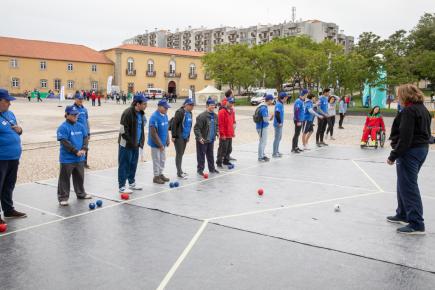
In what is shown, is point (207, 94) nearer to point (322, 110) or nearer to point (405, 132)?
point (322, 110)

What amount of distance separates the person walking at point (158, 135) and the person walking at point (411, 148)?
4.86 meters

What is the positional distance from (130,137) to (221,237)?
3.23 m

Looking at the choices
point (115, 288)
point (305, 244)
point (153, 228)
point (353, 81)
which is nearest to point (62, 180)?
point (153, 228)

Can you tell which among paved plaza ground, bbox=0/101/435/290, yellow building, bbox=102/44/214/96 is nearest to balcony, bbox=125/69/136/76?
yellow building, bbox=102/44/214/96

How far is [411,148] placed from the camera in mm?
5875

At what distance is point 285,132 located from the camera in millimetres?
21406

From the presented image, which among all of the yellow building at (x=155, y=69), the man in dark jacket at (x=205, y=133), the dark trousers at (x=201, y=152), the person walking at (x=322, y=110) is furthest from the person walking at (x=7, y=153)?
the yellow building at (x=155, y=69)

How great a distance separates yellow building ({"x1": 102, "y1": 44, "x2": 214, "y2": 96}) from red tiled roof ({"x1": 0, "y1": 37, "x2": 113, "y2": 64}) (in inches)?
131

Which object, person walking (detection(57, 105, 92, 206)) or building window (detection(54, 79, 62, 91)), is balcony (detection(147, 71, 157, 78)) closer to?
building window (detection(54, 79, 62, 91))

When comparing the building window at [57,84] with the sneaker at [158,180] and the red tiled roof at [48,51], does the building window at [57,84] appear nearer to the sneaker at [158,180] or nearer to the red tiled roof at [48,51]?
the red tiled roof at [48,51]

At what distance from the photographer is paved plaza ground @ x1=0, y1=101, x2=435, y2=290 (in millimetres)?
4445

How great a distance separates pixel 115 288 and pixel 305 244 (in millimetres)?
2520

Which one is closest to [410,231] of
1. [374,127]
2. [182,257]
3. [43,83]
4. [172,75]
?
[182,257]

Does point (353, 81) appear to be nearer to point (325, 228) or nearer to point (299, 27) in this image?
point (325, 228)
